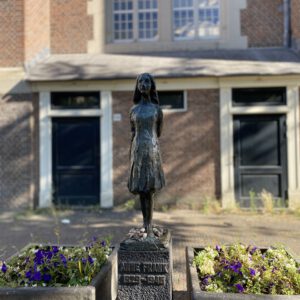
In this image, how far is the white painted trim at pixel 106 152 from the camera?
9.77 m

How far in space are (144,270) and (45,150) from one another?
7132 mm

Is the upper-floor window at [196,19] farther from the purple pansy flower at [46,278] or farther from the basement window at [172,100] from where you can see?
the purple pansy flower at [46,278]

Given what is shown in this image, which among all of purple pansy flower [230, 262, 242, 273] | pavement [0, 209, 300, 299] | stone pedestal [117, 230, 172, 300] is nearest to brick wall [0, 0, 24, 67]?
pavement [0, 209, 300, 299]

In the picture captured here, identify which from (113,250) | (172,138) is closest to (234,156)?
(172,138)

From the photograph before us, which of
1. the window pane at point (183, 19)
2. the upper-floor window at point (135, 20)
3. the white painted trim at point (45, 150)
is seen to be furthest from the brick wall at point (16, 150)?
the window pane at point (183, 19)

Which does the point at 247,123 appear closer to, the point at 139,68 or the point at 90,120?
the point at 139,68

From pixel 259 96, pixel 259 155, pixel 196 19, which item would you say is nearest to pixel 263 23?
pixel 196 19

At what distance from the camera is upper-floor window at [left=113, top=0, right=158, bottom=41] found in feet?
38.0

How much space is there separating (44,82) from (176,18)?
201 inches

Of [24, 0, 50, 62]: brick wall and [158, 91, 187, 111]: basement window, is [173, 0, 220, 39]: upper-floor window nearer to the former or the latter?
[158, 91, 187, 111]: basement window

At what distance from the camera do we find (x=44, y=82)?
9.75 meters

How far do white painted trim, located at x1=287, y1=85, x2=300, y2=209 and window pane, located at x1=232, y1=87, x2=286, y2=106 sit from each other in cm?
22

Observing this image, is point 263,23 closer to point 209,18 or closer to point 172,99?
point 209,18

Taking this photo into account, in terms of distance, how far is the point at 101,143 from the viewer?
32.3 feet
